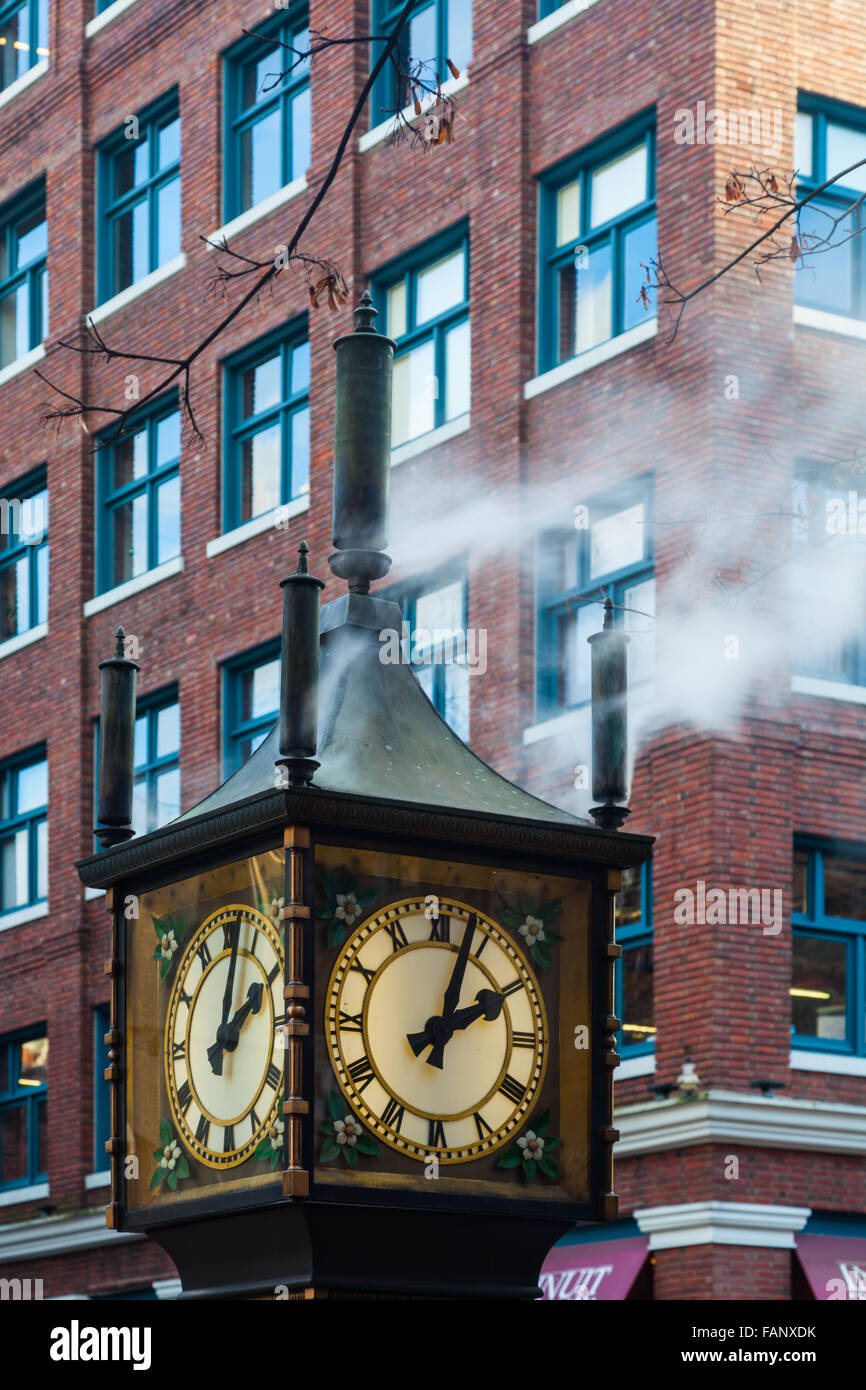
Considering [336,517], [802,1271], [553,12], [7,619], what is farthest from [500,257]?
[336,517]

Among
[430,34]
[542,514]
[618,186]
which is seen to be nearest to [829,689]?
[542,514]

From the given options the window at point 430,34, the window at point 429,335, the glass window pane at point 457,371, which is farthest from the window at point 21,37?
the glass window pane at point 457,371

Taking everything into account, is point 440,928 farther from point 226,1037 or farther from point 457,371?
point 457,371

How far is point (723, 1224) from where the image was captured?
16.4 m

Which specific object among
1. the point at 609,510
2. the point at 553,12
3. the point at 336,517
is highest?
the point at 553,12

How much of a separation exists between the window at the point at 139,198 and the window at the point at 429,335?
15.9 ft

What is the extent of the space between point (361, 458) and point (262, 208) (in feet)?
66.9

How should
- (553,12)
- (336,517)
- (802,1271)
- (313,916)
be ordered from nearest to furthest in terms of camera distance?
(313,916)
(336,517)
(802,1271)
(553,12)

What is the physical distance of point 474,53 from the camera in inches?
832

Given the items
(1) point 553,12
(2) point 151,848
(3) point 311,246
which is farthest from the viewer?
(3) point 311,246

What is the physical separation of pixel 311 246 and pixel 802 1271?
11.7m

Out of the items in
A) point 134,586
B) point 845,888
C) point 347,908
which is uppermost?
point 134,586

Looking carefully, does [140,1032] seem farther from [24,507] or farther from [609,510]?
[24,507]

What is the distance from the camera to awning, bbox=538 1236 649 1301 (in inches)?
667
